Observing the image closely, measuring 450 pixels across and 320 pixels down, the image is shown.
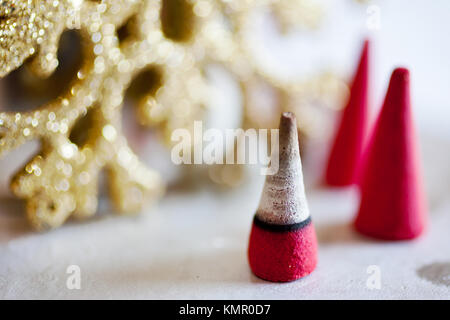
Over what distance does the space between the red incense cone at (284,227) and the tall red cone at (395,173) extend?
0.45 feet

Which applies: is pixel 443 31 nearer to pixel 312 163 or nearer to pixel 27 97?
pixel 312 163

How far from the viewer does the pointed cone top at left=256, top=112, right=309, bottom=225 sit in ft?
1.97

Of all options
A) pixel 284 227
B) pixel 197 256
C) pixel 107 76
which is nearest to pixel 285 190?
pixel 284 227

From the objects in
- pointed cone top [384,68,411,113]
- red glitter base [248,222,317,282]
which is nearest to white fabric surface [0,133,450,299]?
red glitter base [248,222,317,282]

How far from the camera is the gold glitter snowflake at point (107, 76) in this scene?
0.63 m

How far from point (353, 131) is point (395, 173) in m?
0.17

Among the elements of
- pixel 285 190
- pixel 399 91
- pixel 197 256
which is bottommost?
pixel 197 256

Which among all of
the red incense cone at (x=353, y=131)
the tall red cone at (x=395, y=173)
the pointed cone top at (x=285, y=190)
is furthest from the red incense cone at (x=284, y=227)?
the red incense cone at (x=353, y=131)

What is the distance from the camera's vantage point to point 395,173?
71 centimetres

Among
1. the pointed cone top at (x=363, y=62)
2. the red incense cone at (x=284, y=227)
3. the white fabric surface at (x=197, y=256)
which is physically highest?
the pointed cone top at (x=363, y=62)

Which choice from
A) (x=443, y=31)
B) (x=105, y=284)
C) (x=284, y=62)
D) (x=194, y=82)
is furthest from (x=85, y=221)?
(x=443, y=31)

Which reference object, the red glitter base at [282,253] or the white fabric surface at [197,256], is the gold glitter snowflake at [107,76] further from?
the red glitter base at [282,253]

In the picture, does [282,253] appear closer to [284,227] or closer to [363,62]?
[284,227]
